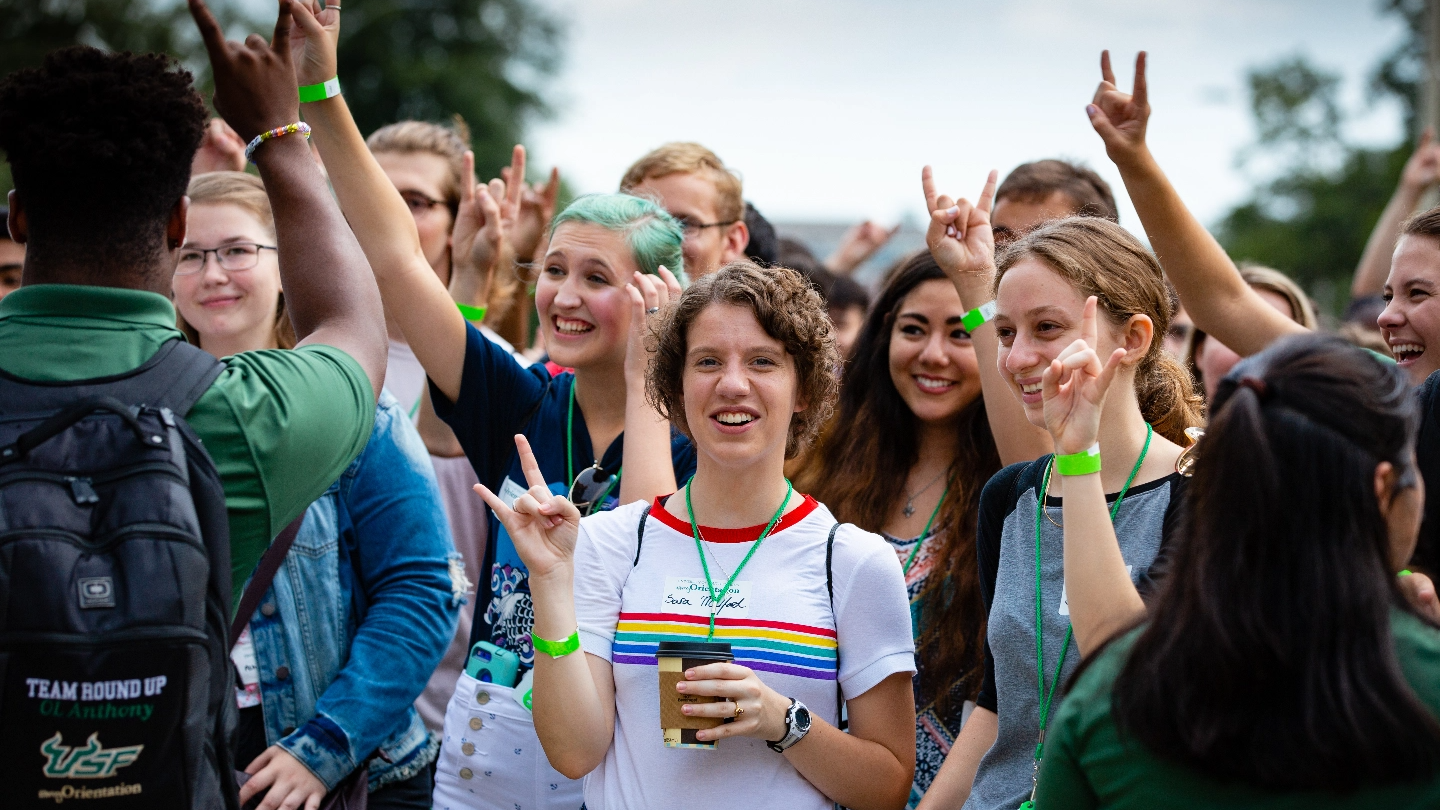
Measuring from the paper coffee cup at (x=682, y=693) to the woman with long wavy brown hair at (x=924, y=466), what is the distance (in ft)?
3.61

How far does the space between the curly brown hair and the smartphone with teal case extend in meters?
0.68

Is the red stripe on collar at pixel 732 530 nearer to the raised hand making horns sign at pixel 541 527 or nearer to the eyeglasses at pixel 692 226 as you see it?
the raised hand making horns sign at pixel 541 527

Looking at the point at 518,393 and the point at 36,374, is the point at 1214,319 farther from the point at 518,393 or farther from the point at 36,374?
the point at 36,374

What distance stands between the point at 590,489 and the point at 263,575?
0.77 m

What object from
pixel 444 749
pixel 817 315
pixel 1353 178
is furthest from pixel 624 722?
pixel 1353 178

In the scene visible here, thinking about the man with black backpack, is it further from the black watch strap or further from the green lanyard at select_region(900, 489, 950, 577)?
the green lanyard at select_region(900, 489, 950, 577)

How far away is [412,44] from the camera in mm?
35188

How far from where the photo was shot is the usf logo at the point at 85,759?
1.63m

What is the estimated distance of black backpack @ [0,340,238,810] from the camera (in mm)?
1621

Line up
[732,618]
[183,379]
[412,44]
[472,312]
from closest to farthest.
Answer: [183,379] < [732,618] < [472,312] < [412,44]

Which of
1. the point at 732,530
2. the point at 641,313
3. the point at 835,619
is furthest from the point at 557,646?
the point at 641,313

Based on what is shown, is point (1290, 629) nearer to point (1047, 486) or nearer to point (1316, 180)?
point (1047, 486)

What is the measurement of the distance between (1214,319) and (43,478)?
2.44m

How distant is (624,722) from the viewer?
2484 millimetres
